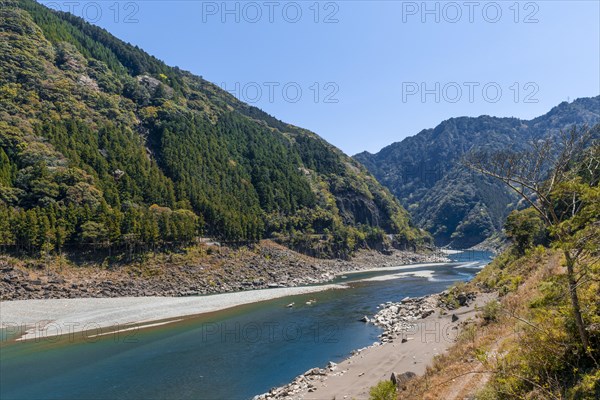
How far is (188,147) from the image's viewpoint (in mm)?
132000

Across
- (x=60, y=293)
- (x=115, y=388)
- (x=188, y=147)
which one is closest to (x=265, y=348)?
(x=115, y=388)

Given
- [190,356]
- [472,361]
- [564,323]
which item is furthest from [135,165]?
[564,323]

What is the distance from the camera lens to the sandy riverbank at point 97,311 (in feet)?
145

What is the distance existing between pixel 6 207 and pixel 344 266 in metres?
90.6

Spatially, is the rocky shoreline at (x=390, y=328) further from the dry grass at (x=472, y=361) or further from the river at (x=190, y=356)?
the dry grass at (x=472, y=361)

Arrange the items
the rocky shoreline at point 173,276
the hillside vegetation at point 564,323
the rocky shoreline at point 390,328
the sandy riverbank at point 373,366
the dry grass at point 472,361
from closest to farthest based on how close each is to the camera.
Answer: the hillside vegetation at point 564,323
the dry grass at point 472,361
the sandy riverbank at point 373,366
the rocky shoreline at point 390,328
the rocky shoreline at point 173,276

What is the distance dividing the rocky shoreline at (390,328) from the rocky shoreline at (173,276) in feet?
124

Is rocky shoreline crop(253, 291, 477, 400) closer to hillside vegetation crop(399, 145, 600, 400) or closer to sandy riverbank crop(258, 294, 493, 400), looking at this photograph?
sandy riverbank crop(258, 294, 493, 400)

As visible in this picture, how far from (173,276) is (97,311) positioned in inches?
866

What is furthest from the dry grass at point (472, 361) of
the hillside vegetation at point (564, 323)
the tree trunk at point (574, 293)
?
the tree trunk at point (574, 293)

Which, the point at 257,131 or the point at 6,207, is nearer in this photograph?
the point at 6,207

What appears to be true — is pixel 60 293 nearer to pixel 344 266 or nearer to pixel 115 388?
pixel 115 388

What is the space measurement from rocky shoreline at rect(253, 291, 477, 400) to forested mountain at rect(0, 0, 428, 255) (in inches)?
2199

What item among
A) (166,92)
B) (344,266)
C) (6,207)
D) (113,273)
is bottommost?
(344,266)
